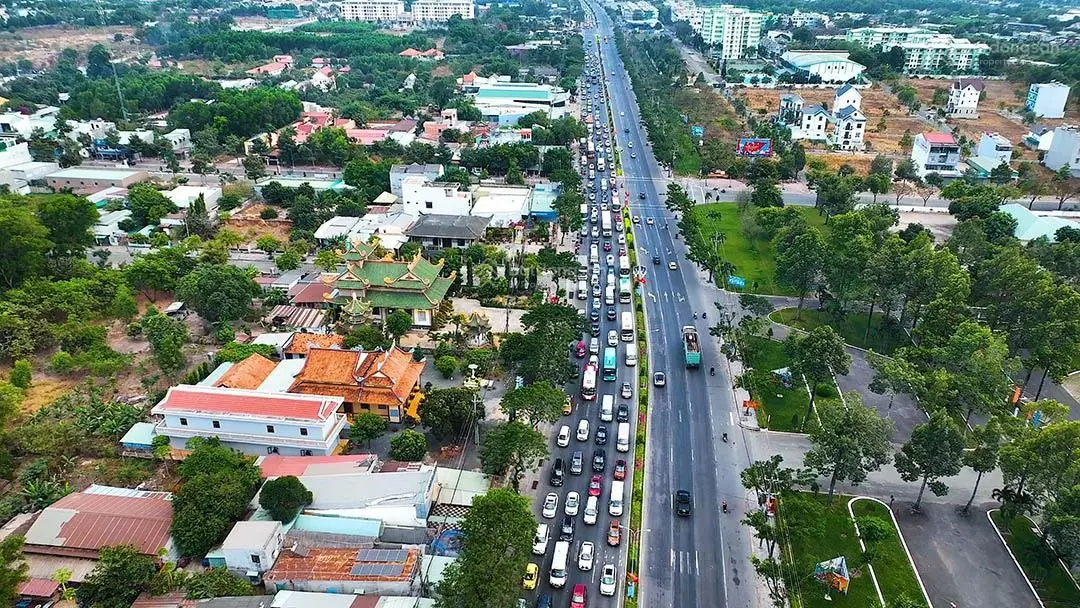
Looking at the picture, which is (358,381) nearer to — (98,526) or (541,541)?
(98,526)

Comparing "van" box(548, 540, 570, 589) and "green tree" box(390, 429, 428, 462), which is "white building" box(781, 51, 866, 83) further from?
"van" box(548, 540, 570, 589)

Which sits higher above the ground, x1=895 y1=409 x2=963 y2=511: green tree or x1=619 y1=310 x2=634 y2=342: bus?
x1=895 y1=409 x2=963 y2=511: green tree

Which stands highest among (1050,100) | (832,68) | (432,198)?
(832,68)

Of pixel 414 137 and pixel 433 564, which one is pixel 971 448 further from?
pixel 414 137

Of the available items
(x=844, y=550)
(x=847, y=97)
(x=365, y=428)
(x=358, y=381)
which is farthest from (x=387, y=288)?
(x=847, y=97)

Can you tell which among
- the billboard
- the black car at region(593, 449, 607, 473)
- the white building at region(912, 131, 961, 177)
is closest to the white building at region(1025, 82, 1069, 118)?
the white building at region(912, 131, 961, 177)

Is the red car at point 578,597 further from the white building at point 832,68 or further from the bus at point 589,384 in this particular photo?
the white building at point 832,68
